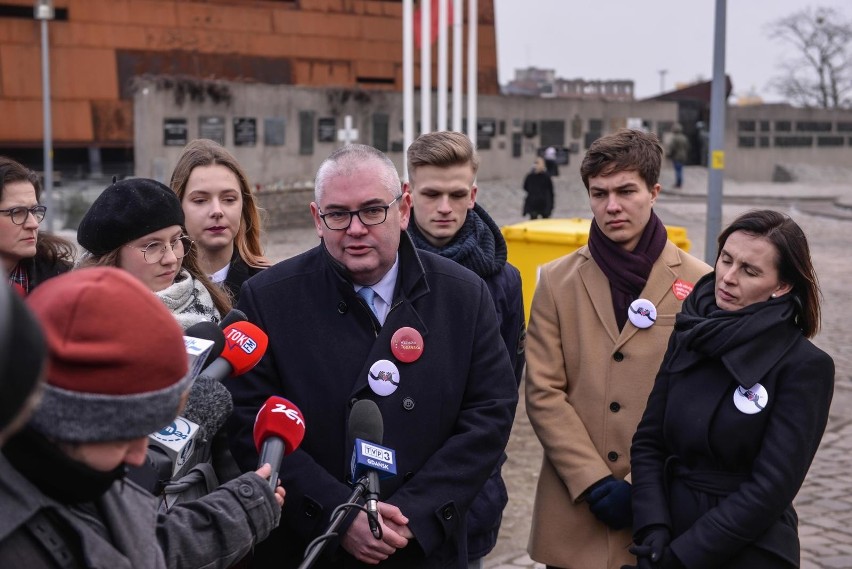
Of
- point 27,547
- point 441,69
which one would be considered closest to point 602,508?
point 27,547

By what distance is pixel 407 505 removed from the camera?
3.21 m

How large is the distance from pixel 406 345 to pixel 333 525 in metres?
1.02

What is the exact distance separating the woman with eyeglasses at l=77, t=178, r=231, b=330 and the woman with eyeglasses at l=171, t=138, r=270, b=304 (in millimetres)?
679

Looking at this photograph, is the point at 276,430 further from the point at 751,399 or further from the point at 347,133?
the point at 347,133

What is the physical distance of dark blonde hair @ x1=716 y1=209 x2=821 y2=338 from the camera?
3.40m

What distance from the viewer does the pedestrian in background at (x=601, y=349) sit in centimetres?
385

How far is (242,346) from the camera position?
9.25 ft

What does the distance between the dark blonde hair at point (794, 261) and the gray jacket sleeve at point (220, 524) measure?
1.84m

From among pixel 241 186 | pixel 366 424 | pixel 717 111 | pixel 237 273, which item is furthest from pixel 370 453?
pixel 717 111

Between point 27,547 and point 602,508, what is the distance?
229 centimetres

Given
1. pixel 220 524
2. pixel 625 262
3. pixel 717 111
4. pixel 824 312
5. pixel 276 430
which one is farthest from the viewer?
pixel 824 312

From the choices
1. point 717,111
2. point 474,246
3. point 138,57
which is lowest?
point 474,246

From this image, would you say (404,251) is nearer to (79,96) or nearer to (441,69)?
(441,69)

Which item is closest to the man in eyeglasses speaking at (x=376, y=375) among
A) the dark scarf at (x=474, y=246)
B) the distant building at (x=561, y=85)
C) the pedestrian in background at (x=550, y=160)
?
the dark scarf at (x=474, y=246)
